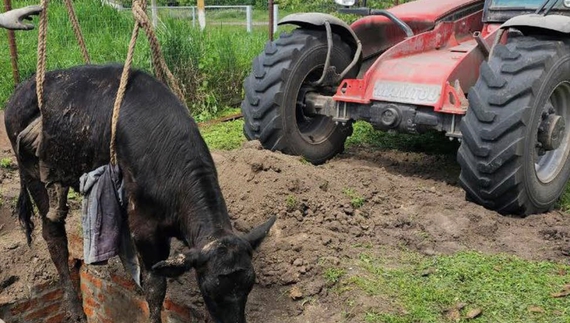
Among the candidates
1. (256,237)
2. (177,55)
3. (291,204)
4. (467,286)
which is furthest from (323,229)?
(177,55)

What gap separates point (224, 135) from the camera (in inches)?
299

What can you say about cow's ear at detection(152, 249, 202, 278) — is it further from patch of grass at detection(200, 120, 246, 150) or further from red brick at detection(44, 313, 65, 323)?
patch of grass at detection(200, 120, 246, 150)

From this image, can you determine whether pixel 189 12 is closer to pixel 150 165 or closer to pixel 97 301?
pixel 97 301

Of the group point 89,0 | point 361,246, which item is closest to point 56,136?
point 361,246

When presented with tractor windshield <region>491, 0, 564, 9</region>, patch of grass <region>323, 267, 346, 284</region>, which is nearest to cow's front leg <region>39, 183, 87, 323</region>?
patch of grass <region>323, 267, 346, 284</region>

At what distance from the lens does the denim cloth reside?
3479mm

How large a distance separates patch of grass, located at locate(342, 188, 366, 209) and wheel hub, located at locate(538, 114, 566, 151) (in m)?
1.50

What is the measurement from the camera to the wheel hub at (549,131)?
15.4 ft

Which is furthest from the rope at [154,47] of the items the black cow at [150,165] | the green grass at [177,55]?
the green grass at [177,55]

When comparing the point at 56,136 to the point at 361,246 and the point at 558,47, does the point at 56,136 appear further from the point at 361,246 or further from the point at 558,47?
the point at 558,47

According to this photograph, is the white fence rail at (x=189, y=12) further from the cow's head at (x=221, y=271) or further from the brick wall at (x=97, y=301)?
the cow's head at (x=221, y=271)

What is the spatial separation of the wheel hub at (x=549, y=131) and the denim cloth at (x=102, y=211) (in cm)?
326

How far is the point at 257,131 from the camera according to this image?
570 centimetres

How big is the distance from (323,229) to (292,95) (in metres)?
1.73
